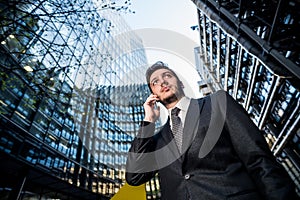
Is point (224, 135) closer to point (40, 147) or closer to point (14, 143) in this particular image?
point (14, 143)

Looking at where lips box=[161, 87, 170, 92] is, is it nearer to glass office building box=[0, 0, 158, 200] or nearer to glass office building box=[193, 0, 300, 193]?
glass office building box=[0, 0, 158, 200]

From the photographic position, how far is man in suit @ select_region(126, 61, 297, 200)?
3.69ft

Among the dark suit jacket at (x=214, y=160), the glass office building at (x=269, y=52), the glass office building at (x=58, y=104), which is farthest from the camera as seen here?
the glass office building at (x=269, y=52)

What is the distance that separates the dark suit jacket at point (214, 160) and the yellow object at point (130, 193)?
0.16 ft

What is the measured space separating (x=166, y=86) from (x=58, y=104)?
546 inches

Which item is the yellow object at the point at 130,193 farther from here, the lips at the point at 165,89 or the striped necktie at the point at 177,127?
the lips at the point at 165,89

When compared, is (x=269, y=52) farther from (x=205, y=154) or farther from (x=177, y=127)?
(x=205, y=154)

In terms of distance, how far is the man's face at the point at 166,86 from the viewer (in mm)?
1797

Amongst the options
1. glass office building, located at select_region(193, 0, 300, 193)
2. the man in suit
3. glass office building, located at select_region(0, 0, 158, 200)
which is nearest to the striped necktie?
the man in suit

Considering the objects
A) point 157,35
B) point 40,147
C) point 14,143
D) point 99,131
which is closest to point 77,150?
point 99,131

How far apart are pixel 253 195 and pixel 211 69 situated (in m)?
24.7

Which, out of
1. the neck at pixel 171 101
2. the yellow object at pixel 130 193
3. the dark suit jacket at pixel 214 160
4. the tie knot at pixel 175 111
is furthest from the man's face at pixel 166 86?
the yellow object at pixel 130 193

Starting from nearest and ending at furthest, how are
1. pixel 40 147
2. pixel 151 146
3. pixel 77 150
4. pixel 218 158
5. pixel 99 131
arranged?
pixel 218 158 → pixel 151 146 → pixel 40 147 → pixel 77 150 → pixel 99 131

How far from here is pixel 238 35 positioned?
9.38m
